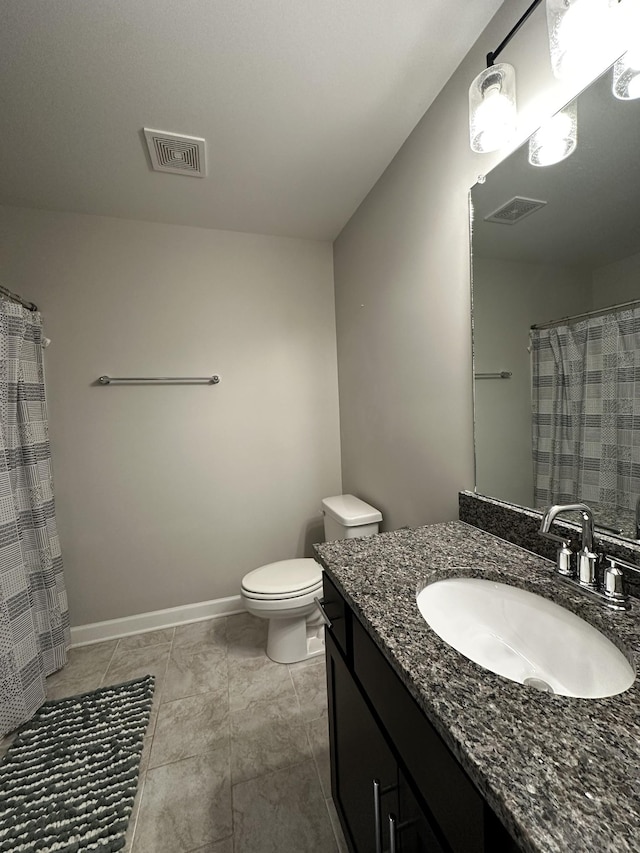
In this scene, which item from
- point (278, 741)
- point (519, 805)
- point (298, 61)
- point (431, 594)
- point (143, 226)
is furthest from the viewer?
point (143, 226)

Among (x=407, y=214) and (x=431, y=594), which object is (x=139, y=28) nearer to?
(x=407, y=214)

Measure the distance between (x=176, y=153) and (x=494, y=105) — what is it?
1.27 meters

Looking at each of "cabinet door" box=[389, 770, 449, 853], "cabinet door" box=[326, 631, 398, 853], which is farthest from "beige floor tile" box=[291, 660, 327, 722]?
"cabinet door" box=[389, 770, 449, 853]

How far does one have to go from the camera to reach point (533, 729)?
45cm

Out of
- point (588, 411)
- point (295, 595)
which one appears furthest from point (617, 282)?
point (295, 595)

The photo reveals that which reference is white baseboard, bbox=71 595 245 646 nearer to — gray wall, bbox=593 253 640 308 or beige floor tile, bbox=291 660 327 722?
beige floor tile, bbox=291 660 327 722

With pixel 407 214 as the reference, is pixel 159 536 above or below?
below

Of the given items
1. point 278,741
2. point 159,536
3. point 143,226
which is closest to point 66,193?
point 143,226

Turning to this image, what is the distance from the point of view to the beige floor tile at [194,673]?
1.64 metres

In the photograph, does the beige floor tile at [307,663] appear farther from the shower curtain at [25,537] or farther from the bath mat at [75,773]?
the shower curtain at [25,537]

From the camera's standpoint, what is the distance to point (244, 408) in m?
2.25

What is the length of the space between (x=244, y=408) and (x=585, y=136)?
1.88m

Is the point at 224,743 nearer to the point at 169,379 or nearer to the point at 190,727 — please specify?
the point at 190,727

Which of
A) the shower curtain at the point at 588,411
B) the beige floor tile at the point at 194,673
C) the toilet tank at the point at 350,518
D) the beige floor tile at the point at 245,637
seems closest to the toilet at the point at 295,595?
the toilet tank at the point at 350,518
